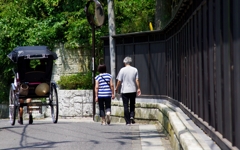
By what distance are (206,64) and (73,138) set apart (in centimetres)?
440

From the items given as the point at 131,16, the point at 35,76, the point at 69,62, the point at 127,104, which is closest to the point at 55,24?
the point at 69,62

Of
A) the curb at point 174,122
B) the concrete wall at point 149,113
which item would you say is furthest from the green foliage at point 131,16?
the curb at point 174,122

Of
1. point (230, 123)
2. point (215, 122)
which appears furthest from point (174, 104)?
point (230, 123)

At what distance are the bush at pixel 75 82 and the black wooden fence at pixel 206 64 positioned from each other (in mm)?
7684

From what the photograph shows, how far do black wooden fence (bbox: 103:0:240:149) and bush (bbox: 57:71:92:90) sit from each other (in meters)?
7.68

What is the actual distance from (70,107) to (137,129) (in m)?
10.9

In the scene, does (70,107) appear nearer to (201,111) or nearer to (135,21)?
(135,21)

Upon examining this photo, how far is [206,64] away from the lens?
8680 millimetres

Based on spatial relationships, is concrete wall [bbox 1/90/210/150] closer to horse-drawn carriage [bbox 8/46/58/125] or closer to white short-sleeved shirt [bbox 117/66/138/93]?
white short-sleeved shirt [bbox 117/66/138/93]

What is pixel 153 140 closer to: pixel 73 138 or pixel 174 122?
pixel 73 138

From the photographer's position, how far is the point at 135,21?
27219mm

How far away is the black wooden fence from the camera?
19.9 feet

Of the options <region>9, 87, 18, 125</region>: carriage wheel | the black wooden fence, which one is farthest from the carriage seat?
the black wooden fence

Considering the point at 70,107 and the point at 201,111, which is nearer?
the point at 201,111
